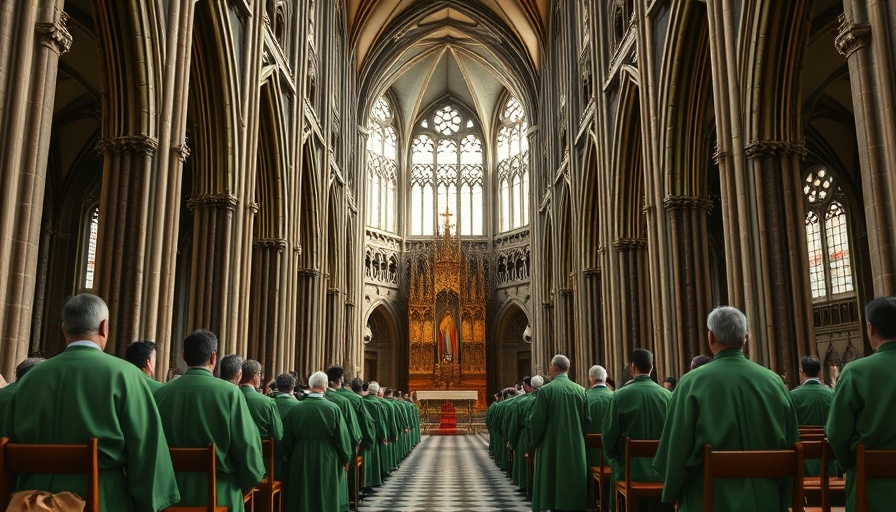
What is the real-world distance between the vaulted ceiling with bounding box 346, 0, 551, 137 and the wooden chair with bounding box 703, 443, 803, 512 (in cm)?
3110

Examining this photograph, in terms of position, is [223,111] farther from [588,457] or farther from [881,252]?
[881,252]

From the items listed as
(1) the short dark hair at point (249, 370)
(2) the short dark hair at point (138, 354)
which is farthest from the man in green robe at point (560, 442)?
(2) the short dark hair at point (138, 354)

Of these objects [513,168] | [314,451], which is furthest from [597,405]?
[513,168]

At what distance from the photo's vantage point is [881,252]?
778cm

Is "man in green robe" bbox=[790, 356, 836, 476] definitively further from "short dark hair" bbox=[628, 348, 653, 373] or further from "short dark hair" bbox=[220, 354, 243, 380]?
"short dark hair" bbox=[220, 354, 243, 380]

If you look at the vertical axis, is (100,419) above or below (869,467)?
above

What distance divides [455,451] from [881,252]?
1609cm

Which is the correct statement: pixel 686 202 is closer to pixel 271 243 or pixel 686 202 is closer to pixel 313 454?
pixel 313 454

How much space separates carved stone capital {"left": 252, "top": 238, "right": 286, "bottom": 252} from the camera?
18.9 m

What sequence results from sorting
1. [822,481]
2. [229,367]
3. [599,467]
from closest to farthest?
[822,481]
[229,367]
[599,467]

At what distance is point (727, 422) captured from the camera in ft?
13.8

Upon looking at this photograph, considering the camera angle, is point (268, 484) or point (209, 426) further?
point (268, 484)

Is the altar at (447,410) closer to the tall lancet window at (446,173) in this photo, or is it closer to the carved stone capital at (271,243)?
the tall lancet window at (446,173)

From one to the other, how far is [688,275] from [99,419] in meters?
13.0
